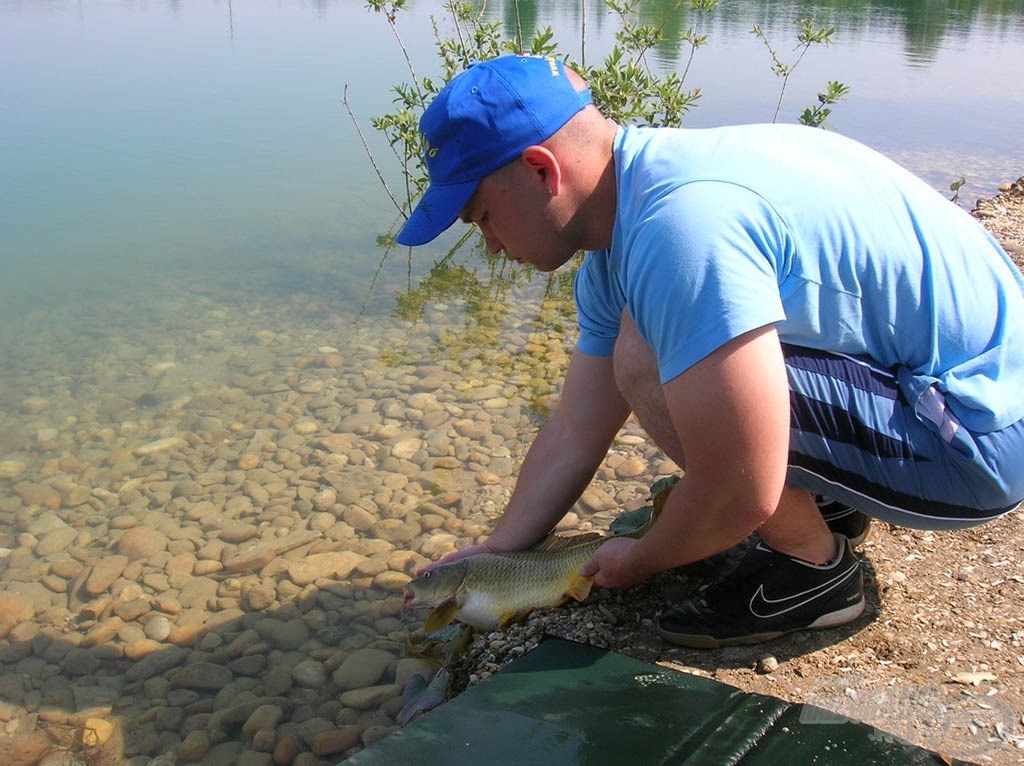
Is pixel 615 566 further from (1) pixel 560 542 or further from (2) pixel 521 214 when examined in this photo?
(2) pixel 521 214

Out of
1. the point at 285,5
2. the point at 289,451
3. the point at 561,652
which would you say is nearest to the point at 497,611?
the point at 561,652

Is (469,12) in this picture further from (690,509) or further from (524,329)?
(690,509)

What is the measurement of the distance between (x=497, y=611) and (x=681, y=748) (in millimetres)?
952

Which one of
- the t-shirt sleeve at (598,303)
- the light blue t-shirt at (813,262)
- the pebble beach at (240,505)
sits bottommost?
the pebble beach at (240,505)

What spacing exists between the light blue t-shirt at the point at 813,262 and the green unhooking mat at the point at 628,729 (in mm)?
802

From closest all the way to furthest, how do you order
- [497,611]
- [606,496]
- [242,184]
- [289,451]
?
[497,611], [606,496], [289,451], [242,184]

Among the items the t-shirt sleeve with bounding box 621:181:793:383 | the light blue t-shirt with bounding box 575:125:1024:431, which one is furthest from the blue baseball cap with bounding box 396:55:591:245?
the t-shirt sleeve with bounding box 621:181:793:383

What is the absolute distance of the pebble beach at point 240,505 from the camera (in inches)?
137

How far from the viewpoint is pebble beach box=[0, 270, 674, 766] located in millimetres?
3486

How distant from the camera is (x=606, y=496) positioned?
4.54m

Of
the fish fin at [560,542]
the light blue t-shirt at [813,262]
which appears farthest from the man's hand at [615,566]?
the light blue t-shirt at [813,262]

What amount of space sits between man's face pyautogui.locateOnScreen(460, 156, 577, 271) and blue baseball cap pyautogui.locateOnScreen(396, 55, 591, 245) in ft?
0.12

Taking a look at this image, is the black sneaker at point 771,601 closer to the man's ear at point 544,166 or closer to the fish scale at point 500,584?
the fish scale at point 500,584

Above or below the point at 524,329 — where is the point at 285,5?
above
